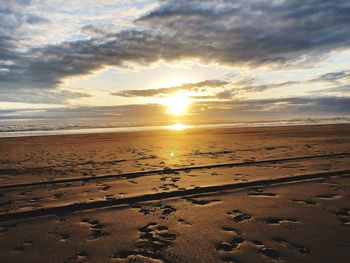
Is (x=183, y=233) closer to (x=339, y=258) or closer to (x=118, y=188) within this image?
(x=339, y=258)

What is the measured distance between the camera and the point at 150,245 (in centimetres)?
353

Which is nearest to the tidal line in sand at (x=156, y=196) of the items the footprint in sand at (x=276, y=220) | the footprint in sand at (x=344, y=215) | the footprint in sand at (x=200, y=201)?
the footprint in sand at (x=200, y=201)

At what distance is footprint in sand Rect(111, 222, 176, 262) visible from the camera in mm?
3205

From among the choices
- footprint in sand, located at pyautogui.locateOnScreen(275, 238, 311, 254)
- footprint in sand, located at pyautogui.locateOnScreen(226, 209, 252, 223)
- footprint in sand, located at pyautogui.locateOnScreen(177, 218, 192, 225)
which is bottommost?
footprint in sand, located at pyautogui.locateOnScreen(177, 218, 192, 225)

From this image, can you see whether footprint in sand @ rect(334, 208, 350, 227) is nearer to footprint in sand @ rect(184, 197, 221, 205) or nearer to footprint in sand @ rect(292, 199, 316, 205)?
footprint in sand @ rect(292, 199, 316, 205)

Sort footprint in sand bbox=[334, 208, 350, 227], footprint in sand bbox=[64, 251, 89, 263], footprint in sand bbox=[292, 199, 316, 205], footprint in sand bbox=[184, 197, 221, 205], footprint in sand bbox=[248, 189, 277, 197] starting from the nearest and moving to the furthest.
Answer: footprint in sand bbox=[64, 251, 89, 263], footprint in sand bbox=[334, 208, 350, 227], footprint in sand bbox=[292, 199, 316, 205], footprint in sand bbox=[184, 197, 221, 205], footprint in sand bbox=[248, 189, 277, 197]

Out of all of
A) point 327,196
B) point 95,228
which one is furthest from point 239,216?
point 95,228

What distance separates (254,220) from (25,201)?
459cm

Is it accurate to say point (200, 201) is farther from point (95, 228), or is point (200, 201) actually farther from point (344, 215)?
point (344, 215)

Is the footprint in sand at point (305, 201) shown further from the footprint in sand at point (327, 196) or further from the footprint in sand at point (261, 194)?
the footprint in sand at point (261, 194)

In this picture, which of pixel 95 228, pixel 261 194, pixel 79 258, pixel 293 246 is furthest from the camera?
pixel 261 194

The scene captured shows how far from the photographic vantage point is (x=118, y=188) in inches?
251

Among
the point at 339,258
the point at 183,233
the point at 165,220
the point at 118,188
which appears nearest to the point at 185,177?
the point at 118,188

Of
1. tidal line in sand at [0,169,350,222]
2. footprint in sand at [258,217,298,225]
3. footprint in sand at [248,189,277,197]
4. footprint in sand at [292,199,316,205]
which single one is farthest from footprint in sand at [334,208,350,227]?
tidal line in sand at [0,169,350,222]
